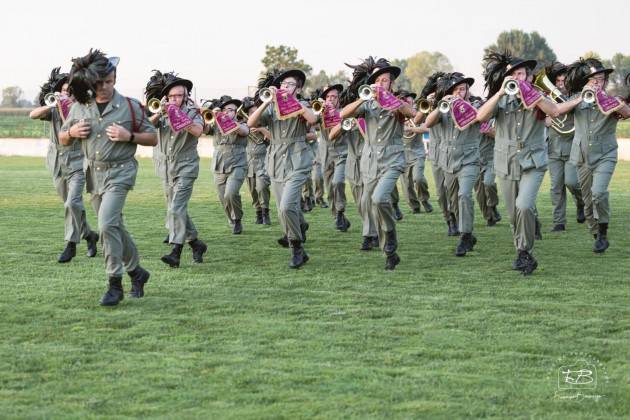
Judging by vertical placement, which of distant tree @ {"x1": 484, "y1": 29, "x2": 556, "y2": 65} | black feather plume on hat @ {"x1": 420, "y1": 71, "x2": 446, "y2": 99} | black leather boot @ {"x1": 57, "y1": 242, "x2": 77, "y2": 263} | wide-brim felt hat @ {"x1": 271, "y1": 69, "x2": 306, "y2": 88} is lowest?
black leather boot @ {"x1": 57, "y1": 242, "x2": 77, "y2": 263}

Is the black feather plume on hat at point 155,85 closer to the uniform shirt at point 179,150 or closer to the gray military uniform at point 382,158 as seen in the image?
the uniform shirt at point 179,150

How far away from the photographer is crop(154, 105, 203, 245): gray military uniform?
11602 mm

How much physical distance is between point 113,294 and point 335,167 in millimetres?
7861

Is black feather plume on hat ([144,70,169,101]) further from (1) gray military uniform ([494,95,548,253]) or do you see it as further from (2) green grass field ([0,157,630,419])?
(1) gray military uniform ([494,95,548,253])

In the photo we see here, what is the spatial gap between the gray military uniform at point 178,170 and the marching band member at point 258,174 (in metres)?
4.51

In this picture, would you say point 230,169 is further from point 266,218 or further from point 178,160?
point 178,160

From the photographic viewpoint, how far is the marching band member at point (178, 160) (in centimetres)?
1148

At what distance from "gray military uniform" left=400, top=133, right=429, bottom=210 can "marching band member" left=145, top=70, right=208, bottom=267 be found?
23.1 ft

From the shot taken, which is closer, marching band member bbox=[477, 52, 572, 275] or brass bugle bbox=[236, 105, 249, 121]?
marching band member bbox=[477, 52, 572, 275]

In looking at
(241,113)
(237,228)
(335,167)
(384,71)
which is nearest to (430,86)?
(335,167)

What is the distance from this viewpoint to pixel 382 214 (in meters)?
11.3

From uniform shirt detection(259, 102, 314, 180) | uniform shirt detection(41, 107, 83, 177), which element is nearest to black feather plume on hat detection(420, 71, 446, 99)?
uniform shirt detection(259, 102, 314, 180)

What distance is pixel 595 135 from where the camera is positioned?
12.8 m

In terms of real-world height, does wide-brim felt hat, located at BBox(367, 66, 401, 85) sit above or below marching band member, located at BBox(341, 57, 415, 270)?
above
